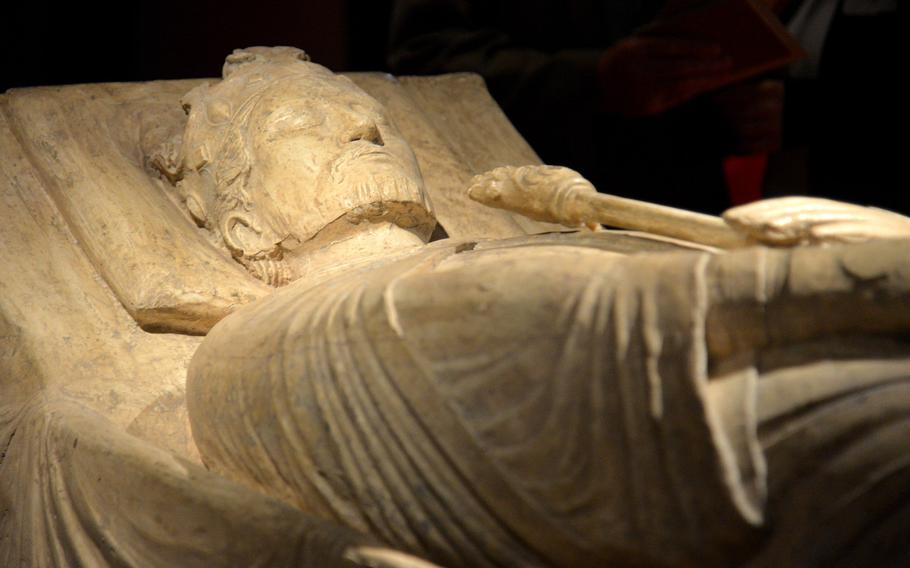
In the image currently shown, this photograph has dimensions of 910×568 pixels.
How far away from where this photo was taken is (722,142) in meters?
3.72

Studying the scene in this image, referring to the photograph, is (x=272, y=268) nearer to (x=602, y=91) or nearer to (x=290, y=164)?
(x=290, y=164)

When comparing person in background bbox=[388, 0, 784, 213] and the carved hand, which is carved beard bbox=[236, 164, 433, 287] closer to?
the carved hand

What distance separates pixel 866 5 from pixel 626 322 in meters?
2.33

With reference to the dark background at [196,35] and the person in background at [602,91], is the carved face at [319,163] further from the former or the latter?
the dark background at [196,35]

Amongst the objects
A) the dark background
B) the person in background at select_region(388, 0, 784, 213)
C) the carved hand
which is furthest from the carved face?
the dark background

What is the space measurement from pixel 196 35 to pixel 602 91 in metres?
1.39

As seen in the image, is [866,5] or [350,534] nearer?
[350,534]

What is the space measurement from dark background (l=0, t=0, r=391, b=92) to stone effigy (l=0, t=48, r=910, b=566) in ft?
4.01

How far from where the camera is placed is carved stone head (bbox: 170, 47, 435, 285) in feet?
7.63

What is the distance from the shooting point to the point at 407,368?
1621 millimetres

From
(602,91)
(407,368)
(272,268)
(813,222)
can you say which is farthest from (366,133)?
(602,91)

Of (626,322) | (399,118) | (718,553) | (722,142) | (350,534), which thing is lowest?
(722,142)

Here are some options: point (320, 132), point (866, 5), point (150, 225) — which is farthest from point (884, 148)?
point (150, 225)

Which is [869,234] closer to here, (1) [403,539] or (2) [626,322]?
(2) [626,322]
